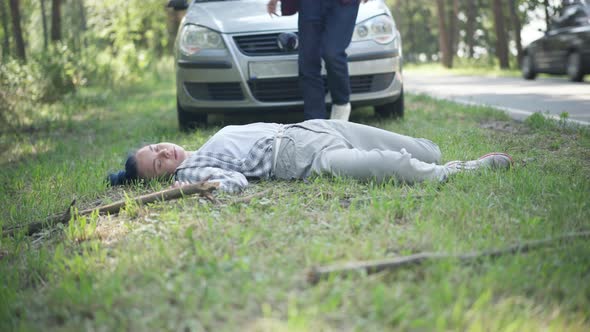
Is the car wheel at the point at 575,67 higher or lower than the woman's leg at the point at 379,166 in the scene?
higher

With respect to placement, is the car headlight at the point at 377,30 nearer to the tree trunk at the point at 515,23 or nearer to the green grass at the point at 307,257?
the green grass at the point at 307,257

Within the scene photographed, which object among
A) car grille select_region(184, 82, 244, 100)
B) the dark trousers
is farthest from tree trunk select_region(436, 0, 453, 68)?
the dark trousers

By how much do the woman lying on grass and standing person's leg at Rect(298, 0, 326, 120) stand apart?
4.47 feet

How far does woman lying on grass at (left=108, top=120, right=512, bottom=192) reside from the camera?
3.38 meters

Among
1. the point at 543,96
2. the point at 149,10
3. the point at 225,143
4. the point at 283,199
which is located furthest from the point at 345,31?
the point at 149,10

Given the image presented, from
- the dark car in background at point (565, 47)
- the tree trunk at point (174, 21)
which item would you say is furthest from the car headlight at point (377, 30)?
the tree trunk at point (174, 21)

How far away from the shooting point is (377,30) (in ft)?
18.7

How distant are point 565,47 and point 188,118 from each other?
912 cm

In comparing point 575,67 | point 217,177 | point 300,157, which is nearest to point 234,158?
point 217,177

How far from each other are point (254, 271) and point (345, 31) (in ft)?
10.6

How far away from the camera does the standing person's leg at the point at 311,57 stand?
502 cm

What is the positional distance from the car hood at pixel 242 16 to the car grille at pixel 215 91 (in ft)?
1.70

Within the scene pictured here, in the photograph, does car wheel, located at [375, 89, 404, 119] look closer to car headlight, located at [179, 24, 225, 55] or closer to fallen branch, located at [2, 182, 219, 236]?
car headlight, located at [179, 24, 225, 55]

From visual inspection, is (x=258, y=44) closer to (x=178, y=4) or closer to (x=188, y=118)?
(x=188, y=118)
